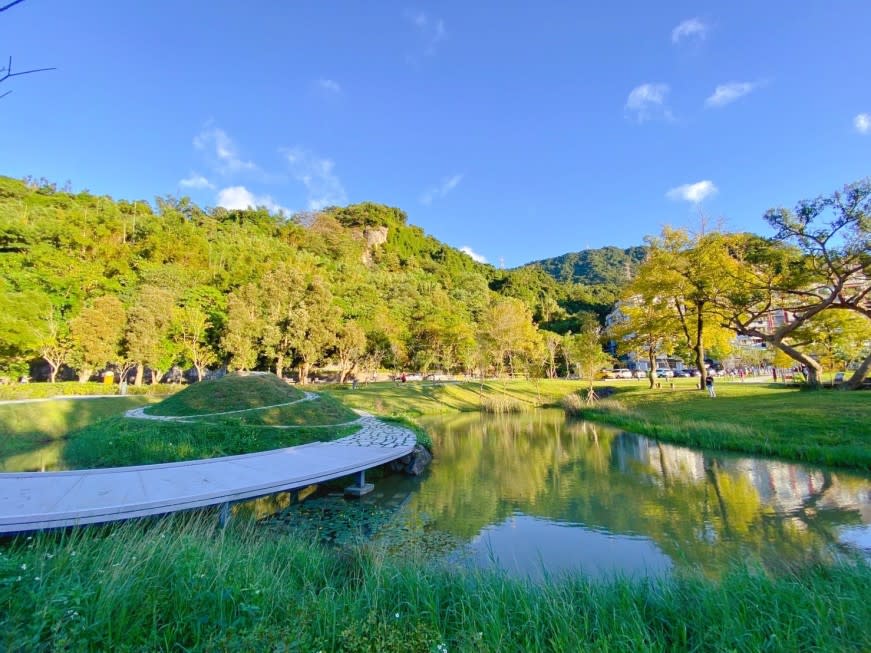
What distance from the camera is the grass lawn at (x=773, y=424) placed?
10430 mm

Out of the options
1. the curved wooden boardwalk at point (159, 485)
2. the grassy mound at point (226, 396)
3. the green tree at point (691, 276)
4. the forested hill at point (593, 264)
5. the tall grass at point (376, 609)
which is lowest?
the curved wooden boardwalk at point (159, 485)

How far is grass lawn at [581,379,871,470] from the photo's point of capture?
1043 centimetres

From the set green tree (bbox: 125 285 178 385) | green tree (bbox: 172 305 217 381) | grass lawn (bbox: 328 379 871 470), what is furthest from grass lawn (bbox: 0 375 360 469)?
green tree (bbox: 172 305 217 381)

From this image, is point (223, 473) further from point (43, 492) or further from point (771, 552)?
point (771, 552)

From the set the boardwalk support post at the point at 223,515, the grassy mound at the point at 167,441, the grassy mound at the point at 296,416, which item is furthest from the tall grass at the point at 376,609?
the grassy mound at the point at 296,416

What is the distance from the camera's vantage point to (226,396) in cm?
1279

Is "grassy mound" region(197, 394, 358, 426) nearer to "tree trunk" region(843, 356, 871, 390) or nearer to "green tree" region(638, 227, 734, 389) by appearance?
"green tree" region(638, 227, 734, 389)

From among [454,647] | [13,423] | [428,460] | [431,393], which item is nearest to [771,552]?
[454,647]

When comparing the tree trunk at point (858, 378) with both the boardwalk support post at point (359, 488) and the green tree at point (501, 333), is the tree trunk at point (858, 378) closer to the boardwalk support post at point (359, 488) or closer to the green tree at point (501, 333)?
the green tree at point (501, 333)

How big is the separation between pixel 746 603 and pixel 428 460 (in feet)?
29.7

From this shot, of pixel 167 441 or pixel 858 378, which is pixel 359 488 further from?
pixel 858 378

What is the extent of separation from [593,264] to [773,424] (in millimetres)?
94879

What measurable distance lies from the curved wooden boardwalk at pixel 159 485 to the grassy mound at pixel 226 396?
4.00 m

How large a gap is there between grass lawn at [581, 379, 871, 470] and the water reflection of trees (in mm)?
867
